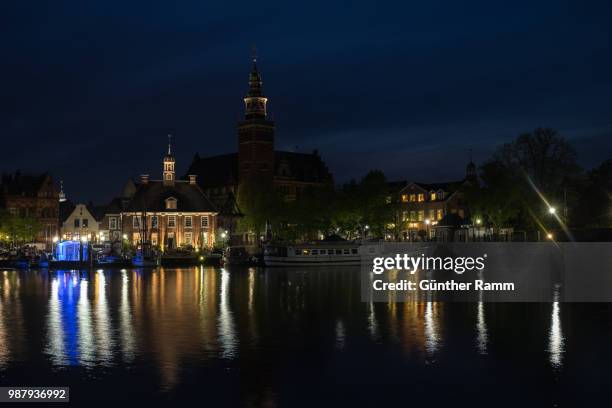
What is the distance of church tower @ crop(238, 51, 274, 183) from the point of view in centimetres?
18450

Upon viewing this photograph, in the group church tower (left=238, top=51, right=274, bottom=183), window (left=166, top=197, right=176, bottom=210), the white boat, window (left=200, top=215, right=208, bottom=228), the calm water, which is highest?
church tower (left=238, top=51, right=274, bottom=183)

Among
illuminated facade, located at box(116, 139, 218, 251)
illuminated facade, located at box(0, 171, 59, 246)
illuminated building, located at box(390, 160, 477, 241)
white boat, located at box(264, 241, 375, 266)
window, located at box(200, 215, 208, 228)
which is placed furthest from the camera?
illuminated building, located at box(390, 160, 477, 241)

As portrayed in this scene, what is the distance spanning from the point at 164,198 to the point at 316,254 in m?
Answer: 49.9

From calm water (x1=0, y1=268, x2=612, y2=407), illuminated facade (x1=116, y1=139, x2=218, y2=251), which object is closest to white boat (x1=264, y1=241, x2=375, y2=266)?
illuminated facade (x1=116, y1=139, x2=218, y2=251)

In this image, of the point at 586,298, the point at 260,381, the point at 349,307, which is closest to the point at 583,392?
the point at 260,381

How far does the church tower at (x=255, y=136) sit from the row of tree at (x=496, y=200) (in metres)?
17.7

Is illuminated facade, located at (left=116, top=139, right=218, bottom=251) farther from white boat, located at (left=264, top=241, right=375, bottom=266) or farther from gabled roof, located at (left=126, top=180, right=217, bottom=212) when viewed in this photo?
white boat, located at (left=264, top=241, right=375, bottom=266)

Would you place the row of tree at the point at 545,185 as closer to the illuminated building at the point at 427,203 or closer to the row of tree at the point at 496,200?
the row of tree at the point at 496,200

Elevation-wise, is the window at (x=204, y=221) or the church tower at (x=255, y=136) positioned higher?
the church tower at (x=255, y=136)

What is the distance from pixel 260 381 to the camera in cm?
3083

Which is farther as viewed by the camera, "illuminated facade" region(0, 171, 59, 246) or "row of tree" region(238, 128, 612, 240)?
"illuminated facade" region(0, 171, 59, 246)

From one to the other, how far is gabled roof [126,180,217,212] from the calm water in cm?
8709

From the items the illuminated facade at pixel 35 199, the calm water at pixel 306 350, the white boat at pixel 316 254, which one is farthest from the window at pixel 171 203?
the calm water at pixel 306 350

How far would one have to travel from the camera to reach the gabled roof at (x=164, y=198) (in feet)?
493
